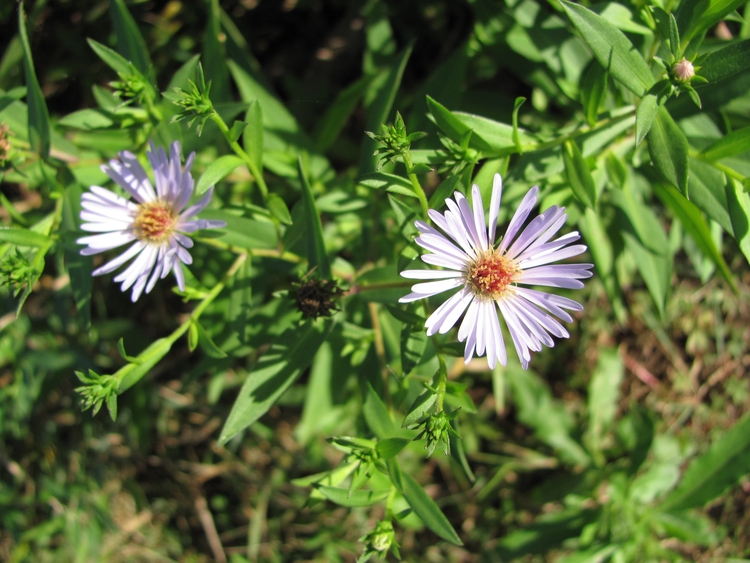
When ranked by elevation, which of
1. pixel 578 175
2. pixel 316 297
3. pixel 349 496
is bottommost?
pixel 349 496

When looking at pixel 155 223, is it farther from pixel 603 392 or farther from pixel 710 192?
pixel 603 392

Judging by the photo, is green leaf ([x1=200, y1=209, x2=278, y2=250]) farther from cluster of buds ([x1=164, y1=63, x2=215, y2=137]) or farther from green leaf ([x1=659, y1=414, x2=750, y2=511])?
green leaf ([x1=659, y1=414, x2=750, y2=511])

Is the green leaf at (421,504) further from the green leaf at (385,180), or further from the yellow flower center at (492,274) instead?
the green leaf at (385,180)

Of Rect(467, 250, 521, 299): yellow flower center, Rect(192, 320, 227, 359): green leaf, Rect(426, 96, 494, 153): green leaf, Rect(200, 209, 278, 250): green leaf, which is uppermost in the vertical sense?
Rect(426, 96, 494, 153): green leaf

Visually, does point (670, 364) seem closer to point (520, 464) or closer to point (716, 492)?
point (716, 492)

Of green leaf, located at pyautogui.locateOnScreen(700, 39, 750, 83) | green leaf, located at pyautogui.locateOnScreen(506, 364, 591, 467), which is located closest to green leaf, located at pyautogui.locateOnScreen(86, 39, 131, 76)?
green leaf, located at pyautogui.locateOnScreen(700, 39, 750, 83)

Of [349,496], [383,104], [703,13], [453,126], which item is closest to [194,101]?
[453,126]
